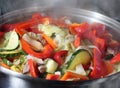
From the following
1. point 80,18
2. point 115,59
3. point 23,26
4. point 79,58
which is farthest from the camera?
point 80,18

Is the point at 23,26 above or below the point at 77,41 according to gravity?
above

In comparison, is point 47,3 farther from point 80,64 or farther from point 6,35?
point 80,64

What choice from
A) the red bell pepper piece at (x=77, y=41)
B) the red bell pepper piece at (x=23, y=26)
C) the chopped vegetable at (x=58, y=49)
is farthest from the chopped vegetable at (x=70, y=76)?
the red bell pepper piece at (x=23, y=26)

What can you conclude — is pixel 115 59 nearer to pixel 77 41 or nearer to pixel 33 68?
pixel 77 41

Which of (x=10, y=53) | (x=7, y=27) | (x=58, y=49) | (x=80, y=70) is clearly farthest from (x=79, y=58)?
(x=7, y=27)

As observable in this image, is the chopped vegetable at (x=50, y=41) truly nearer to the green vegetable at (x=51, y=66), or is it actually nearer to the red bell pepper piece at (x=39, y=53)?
the red bell pepper piece at (x=39, y=53)

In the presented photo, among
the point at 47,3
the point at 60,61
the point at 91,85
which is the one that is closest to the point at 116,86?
the point at 91,85

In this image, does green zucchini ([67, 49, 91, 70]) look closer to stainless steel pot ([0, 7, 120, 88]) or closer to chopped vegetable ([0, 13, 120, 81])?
chopped vegetable ([0, 13, 120, 81])
